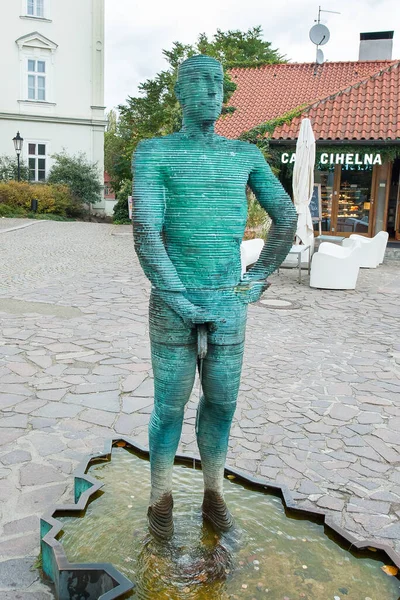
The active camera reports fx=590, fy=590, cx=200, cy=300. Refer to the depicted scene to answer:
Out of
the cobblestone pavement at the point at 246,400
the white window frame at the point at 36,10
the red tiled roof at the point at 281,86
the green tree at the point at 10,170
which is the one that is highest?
the white window frame at the point at 36,10

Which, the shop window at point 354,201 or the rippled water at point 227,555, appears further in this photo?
the shop window at point 354,201

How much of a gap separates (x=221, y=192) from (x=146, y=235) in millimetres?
373

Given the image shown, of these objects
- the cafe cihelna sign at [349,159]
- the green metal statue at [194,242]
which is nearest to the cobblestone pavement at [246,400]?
the green metal statue at [194,242]

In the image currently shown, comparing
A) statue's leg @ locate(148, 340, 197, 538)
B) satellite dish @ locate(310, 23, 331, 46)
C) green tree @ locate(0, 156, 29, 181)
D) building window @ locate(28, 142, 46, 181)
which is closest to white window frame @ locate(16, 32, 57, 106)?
building window @ locate(28, 142, 46, 181)

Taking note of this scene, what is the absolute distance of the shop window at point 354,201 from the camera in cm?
1834

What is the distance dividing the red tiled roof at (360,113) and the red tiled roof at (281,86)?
2.34 m

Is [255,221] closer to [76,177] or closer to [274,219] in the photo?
[274,219]

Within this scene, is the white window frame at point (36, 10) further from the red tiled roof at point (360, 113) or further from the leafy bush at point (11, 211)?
the red tiled roof at point (360, 113)

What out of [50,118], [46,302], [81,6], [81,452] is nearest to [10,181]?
[50,118]

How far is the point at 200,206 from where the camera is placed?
8.07 ft

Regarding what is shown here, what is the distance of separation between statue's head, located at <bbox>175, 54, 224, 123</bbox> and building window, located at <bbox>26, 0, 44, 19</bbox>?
3008 centimetres

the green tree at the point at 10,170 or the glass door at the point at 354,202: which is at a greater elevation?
the green tree at the point at 10,170

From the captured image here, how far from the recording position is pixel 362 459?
13.5ft

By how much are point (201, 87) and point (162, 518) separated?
1923mm
